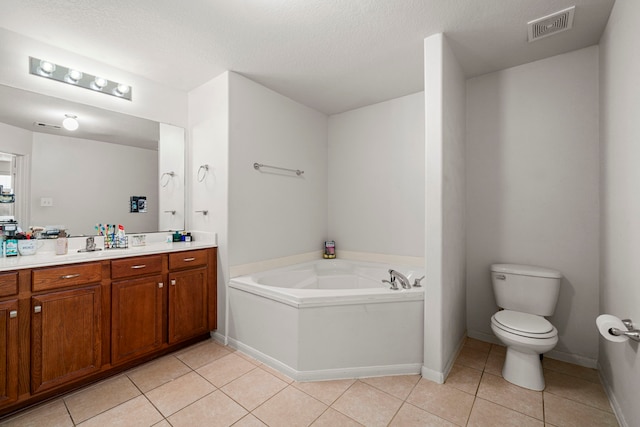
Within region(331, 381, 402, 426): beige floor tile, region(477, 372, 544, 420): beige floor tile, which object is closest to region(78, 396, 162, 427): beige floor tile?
region(331, 381, 402, 426): beige floor tile

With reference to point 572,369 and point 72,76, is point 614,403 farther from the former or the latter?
point 72,76

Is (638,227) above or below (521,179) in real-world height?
below

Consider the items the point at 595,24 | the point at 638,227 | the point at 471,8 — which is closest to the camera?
the point at 638,227

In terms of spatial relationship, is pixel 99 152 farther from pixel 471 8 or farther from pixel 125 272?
pixel 471 8

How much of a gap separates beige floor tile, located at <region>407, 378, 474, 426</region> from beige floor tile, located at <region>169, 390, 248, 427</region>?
1.03 metres

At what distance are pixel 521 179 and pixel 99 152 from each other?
3.49m

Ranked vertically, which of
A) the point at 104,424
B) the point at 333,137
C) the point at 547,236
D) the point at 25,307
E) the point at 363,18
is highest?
the point at 363,18

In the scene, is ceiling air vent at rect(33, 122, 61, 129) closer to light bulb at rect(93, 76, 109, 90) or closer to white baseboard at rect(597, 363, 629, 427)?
light bulb at rect(93, 76, 109, 90)

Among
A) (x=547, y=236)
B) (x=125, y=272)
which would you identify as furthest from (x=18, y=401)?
(x=547, y=236)

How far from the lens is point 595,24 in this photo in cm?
182

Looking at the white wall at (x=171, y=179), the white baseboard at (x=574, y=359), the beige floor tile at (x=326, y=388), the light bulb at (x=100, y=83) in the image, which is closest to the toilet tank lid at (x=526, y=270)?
the white baseboard at (x=574, y=359)

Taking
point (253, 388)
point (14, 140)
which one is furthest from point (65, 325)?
point (14, 140)

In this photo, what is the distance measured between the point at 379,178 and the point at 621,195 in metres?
1.86

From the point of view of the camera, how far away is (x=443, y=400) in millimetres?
1703
